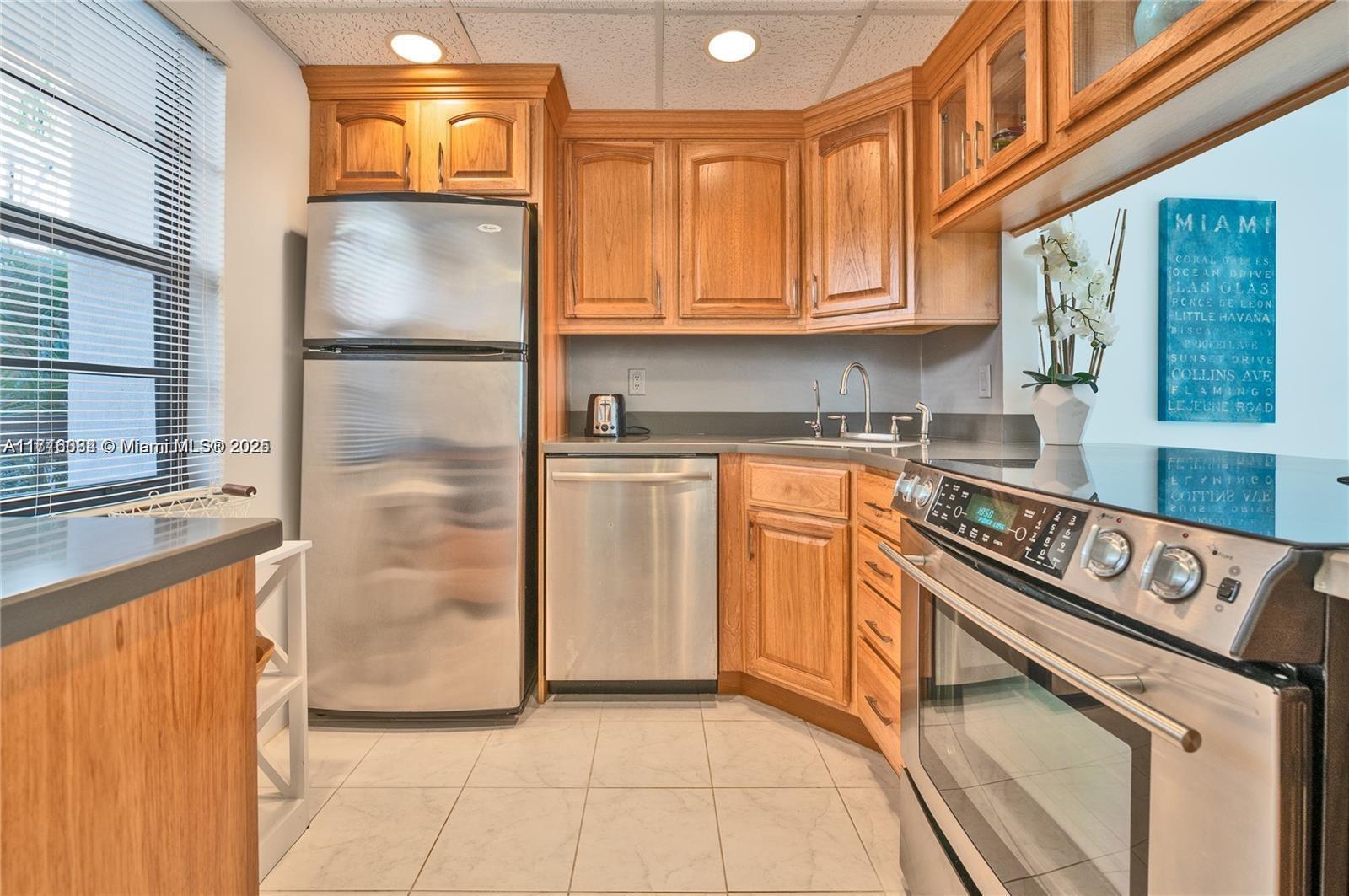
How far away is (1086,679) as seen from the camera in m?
0.77

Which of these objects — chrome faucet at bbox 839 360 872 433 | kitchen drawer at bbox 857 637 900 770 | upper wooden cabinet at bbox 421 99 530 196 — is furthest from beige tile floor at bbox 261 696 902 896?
upper wooden cabinet at bbox 421 99 530 196

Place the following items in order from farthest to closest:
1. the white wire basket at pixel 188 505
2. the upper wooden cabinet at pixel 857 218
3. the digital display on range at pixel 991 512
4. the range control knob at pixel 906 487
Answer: the upper wooden cabinet at pixel 857 218, the white wire basket at pixel 188 505, the range control knob at pixel 906 487, the digital display on range at pixel 991 512

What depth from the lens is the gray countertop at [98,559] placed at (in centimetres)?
50

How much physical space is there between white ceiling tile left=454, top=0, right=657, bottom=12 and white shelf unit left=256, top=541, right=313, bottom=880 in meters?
1.60

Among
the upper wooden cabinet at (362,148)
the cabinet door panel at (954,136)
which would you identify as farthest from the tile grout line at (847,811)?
the upper wooden cabinet at (362,148)

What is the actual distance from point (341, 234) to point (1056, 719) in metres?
2.26

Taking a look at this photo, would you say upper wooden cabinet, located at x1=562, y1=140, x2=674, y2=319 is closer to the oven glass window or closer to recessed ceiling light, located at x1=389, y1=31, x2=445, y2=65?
recessed ceiling light, located at x1=389, y1=31, x2=445, y2=65

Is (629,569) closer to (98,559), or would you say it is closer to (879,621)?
(879,621)

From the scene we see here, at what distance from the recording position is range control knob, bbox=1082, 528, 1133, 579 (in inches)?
28.8

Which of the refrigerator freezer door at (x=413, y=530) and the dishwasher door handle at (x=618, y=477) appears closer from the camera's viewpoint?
the refrigerator freezer door at (x=413, y=530)

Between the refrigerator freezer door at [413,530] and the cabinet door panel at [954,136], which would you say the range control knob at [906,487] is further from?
the refrigerator freezer door at [413,530]

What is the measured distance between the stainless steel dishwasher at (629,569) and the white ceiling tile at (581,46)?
1.32 meters

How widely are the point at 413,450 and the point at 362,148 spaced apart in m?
1.12

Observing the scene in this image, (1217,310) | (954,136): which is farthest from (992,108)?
(1217,310)
